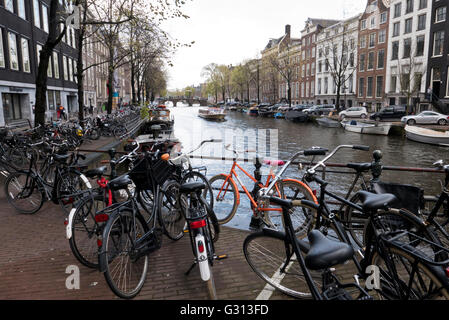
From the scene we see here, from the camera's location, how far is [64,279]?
3.57 meters

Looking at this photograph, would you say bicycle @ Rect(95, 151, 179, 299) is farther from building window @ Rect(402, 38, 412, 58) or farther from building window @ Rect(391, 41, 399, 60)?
building window @ Rect(391, 41, 399, 60)

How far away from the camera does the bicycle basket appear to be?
3536 mm

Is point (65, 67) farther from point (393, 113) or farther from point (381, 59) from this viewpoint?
point (381, 59)

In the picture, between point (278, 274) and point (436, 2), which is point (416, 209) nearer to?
point (278, 274)

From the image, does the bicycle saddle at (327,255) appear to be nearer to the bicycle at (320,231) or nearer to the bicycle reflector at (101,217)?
the bicycle at (320,231)

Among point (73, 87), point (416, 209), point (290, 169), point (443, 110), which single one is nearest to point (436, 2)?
point (443, 110)

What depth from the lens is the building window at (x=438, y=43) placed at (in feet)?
119

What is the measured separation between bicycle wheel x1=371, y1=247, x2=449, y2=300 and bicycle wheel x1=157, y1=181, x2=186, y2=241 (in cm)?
261

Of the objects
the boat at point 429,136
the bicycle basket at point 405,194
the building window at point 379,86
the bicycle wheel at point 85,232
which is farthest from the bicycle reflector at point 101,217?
the building window at point 379,86

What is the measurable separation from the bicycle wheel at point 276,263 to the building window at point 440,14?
42.3 metres
